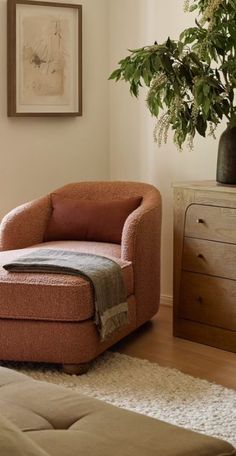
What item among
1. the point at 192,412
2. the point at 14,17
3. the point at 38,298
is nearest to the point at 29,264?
the point at 38,298

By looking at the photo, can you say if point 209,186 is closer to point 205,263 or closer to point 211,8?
point 205,263

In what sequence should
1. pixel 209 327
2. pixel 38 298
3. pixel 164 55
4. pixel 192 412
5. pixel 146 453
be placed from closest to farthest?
pixel 146 453 → pixel 192 412 → pixel 38 298 → pixel 164 55 → pixel 209 327

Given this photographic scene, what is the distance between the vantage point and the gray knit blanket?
3.41m

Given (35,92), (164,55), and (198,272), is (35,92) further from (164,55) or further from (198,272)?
(198,272)

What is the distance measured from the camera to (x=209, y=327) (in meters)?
3.90

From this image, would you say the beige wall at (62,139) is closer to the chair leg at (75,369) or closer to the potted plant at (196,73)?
the potted plant at (196,73)

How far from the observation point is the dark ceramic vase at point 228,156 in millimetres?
3807

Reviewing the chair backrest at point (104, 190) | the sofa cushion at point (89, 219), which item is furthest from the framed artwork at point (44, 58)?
the sofa cushion at point (89, 219)

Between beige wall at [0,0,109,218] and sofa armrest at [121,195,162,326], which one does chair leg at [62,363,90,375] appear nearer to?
sofa armrest at [121,195,162,326]

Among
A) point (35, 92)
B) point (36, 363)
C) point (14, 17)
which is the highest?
point (14, 17)

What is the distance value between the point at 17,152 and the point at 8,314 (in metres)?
1.38

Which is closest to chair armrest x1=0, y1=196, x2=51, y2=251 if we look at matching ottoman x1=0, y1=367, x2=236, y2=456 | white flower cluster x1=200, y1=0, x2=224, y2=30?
white flower cluster x1=200, y1=0, x2=224, y2=30

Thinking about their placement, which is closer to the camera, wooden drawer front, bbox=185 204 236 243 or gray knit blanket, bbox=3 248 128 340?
gray knit blanket, bbox=3 248 128 340

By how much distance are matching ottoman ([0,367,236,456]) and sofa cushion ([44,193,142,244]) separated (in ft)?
6.68
